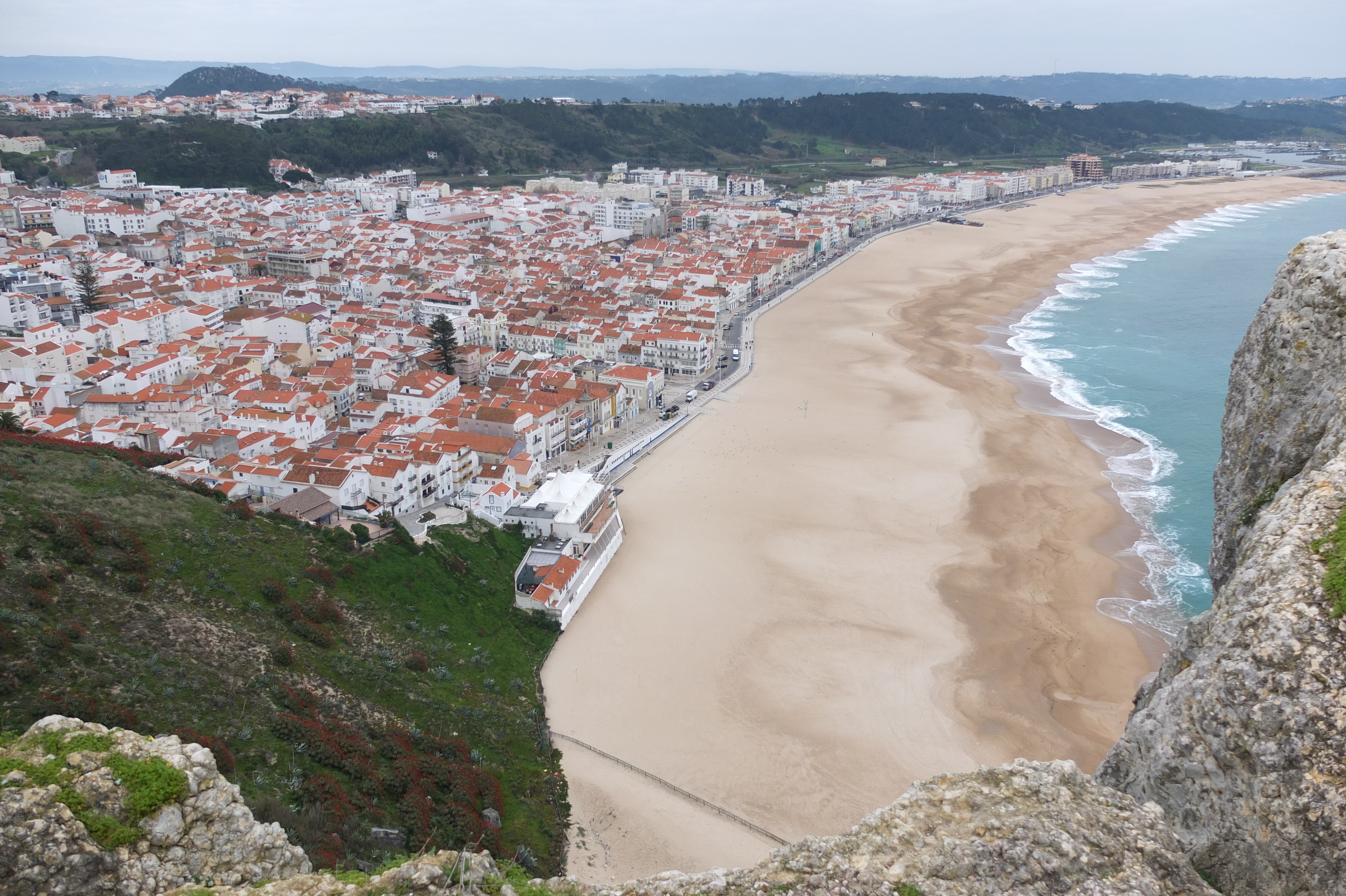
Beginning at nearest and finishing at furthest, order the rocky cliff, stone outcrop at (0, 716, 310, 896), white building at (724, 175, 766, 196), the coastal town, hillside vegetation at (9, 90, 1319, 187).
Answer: the rocky cliff
stone outcrop at (0, 716, 310, 896)
the coastal town
hillside vegetation at (9, 90, 1319, 187)
white building at (724, 175, 766, 196)

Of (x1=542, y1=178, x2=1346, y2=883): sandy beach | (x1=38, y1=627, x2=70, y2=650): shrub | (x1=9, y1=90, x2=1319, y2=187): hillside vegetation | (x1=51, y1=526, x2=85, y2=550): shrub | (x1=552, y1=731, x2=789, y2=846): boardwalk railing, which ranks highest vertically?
(x1=9, y1=90, x2=1319, y2=187): hillside vegetation

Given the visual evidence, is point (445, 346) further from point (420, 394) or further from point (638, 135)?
point (638, 135)

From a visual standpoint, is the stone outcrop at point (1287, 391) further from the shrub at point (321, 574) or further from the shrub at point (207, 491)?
the shrub at point (207, 491)

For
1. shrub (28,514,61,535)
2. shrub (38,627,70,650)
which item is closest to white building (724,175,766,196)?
shrub (28,514,61,535)

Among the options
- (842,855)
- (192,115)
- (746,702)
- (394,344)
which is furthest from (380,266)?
(192,115)

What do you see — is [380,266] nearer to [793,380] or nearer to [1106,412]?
[793,380]

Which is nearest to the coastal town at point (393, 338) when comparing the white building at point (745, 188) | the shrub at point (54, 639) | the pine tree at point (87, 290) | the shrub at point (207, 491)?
the pine tree at point (87, 290)

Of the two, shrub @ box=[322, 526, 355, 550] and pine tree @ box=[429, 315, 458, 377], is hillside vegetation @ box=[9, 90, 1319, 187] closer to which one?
pine tree @ box=[429, 315, 458, 377]
